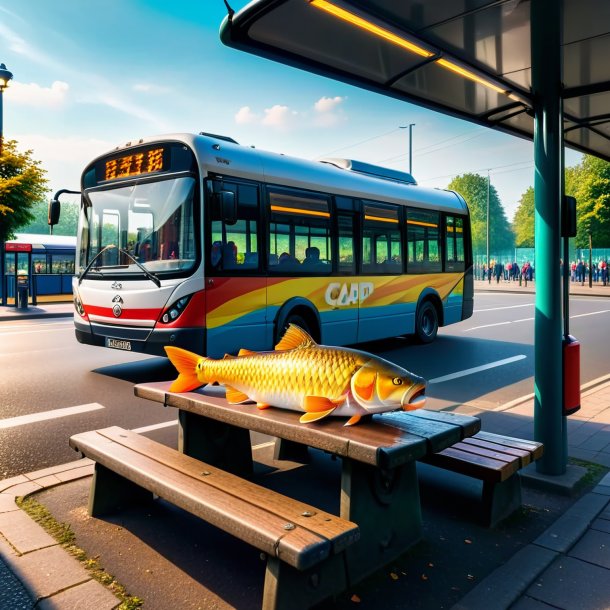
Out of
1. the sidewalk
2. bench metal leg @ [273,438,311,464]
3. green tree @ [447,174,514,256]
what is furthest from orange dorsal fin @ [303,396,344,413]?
green tree @ [447,174,514,256]

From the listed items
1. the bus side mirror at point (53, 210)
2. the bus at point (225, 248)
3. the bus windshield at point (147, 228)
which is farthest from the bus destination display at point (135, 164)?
the bus side mirror at point (53, 210)

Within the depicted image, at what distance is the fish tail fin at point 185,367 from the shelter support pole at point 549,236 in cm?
251

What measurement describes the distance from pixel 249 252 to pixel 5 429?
3.89 m

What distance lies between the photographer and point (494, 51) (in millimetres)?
4637

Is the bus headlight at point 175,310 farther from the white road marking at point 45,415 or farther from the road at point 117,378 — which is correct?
the white road marking at point 45,415

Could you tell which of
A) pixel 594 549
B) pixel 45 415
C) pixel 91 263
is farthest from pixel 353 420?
pixel 91 263

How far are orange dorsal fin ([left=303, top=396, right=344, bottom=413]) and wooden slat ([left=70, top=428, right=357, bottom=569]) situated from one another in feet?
1.47

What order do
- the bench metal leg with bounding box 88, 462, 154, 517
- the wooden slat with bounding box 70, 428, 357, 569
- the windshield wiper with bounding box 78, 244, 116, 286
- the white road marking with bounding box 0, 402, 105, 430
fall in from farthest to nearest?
the windshield wiper with bounding box 78, 244, 116, 286
the white road marking with bounding box 0, 402, 105, 430
the bench metal leg with bounding box 88, 462, 154, 517
the wooden slat with bounding box 70, 428, 357, 569

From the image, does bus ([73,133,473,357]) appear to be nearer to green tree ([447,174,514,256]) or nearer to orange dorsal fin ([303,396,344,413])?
orange dorsal fin ([303,396,344,413])

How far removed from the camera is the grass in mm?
2703

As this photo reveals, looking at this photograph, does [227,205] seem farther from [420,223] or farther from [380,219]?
[420,223]

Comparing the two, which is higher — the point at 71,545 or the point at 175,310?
the point at 175,310

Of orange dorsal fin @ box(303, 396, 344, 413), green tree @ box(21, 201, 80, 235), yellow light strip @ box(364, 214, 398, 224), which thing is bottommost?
orange dorsal fin @ box(303, 396, 344, 413)

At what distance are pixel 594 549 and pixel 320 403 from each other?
70.3 inches
